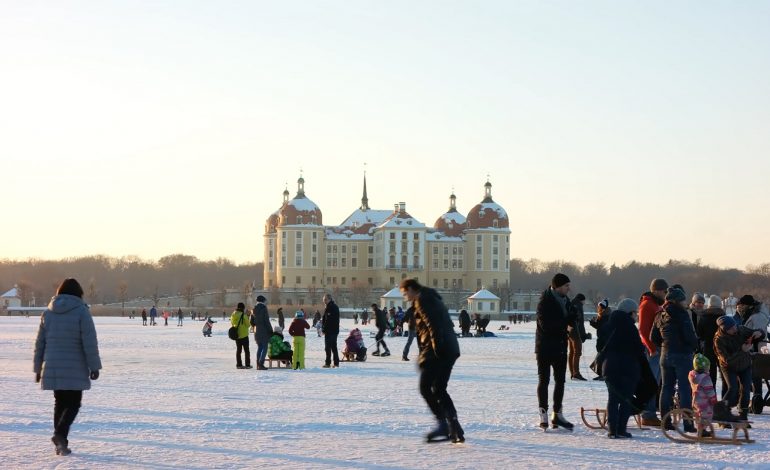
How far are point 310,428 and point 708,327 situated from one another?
4.62m

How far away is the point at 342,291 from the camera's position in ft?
373

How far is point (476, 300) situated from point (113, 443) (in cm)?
7498

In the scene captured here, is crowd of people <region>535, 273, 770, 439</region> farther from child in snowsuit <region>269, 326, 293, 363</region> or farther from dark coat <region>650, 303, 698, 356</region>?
child in snowsuit <region>269, 326, 293, 363</region>

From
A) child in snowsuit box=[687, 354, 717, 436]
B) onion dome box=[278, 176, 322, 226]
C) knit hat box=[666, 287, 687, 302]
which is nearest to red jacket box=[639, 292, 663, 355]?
knit hat box=[666, 287, 687, 302]

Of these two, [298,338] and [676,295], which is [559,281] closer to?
[676,295]

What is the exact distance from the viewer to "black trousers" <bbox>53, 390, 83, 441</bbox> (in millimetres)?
8523

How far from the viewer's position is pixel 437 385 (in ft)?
29.5

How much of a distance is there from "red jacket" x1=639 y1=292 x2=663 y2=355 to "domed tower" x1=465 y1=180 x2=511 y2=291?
354 ft

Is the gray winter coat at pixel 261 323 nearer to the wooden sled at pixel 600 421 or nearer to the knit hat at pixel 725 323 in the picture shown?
the wooden sled at pixel 600 421

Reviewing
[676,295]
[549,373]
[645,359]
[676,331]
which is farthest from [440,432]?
[676,295]

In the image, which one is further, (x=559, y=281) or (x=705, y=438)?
(x=559, y=281)

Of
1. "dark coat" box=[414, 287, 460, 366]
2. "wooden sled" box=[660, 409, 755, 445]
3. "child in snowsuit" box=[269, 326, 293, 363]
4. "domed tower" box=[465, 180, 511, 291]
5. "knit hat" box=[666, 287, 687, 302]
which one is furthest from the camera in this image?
"domed tower" box=[465, 180, 511, 291]

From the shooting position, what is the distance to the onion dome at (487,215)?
120000 millimetres

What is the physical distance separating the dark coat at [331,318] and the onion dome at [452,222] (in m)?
104
